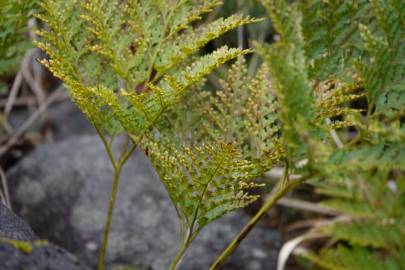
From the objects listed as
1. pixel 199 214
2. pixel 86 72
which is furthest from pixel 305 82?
pixel 86 72

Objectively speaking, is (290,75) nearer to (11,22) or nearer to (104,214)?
(11,22)

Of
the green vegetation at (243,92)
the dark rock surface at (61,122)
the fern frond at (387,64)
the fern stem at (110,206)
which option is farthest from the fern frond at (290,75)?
the dark rock surface at (61,122)

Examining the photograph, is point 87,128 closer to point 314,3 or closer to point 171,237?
point 171,237

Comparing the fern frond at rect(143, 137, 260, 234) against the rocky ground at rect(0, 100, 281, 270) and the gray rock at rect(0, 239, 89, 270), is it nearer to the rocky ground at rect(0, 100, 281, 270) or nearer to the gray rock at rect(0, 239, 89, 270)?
the gray rock at rect(0, 239, 89, 270)

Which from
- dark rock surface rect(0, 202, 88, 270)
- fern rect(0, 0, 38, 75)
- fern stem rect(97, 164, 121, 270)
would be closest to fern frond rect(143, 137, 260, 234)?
fern stem rect(97, 164, 121, 270)

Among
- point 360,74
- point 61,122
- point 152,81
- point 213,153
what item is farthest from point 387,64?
point 61,122

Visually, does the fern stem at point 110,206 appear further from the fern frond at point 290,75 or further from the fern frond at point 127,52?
the fern frond at point 290,75

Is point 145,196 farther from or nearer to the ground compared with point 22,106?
nearer to the ground

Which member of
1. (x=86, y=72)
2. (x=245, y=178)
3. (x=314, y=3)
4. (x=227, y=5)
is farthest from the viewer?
(x=227, y=5)
